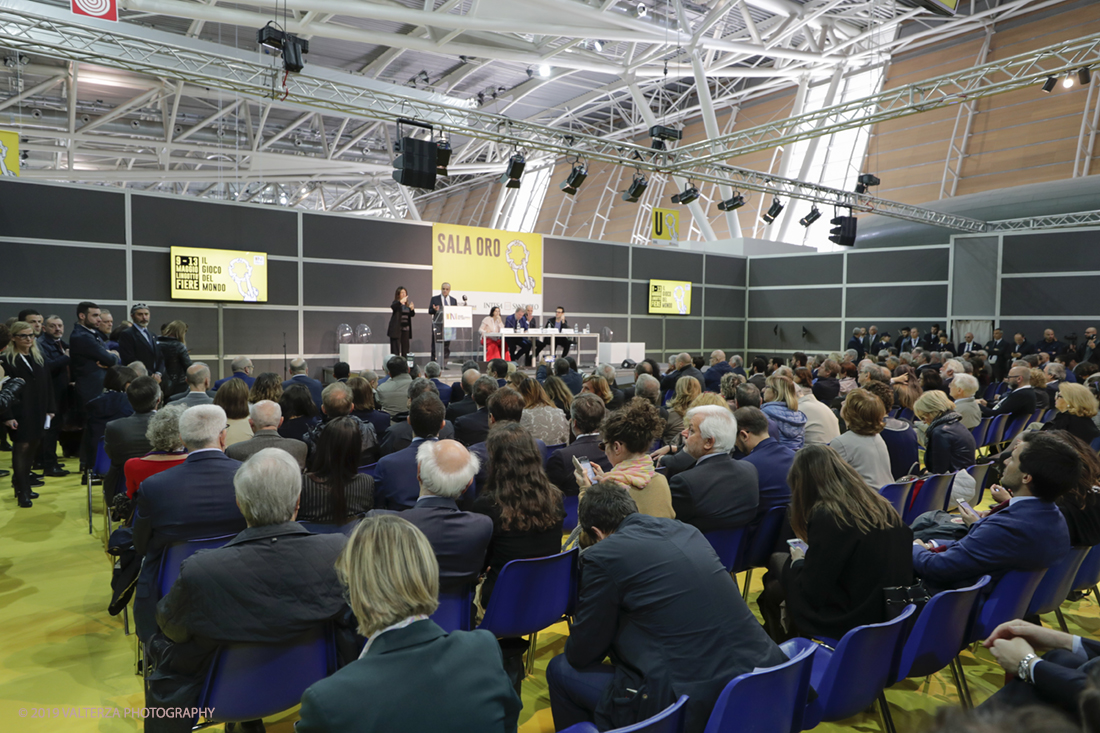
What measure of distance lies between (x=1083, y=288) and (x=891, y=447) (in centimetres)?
1316

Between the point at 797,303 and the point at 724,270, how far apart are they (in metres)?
2.16

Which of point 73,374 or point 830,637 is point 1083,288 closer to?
point 830,637

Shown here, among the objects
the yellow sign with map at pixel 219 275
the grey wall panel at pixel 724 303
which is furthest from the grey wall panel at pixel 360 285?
the grey wall panel at pixel 724 303

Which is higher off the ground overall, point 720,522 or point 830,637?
point 720,522

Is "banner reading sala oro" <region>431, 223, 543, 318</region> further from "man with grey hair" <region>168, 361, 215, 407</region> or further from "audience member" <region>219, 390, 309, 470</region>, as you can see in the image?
"audience member" <region>219, 390, 309, 470</region>

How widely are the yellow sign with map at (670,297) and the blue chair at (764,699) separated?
14294 mm

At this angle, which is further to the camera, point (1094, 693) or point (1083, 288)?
point (1083, 288)

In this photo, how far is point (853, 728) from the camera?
2.60m

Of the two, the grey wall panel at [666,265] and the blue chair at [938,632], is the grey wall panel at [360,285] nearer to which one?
the grey wall panel at [666,265]

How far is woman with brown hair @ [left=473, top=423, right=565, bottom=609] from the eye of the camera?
8.24 feet

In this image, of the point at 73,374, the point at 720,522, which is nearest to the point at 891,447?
the point at 720,522

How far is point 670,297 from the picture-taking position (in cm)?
1595

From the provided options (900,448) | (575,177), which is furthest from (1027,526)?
(575,177)

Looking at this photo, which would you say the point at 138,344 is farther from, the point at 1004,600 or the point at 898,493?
the point at 1004,600
